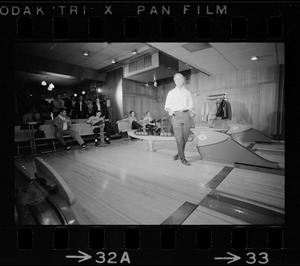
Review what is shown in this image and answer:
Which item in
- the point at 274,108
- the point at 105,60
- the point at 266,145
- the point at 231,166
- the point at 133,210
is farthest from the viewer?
the point at 274,108

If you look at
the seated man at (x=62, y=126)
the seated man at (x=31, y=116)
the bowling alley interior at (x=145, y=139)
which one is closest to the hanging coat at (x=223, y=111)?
the bowling alley interior at (x=145, y=139)

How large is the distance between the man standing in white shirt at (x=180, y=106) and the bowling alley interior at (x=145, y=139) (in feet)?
1.85

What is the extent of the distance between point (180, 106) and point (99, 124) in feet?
7.08

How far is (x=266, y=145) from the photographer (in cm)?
384

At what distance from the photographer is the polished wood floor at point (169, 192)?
1.26m

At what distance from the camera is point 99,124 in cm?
357

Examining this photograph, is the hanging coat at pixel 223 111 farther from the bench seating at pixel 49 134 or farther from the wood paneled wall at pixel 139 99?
the bench seating at pixel 49 134
